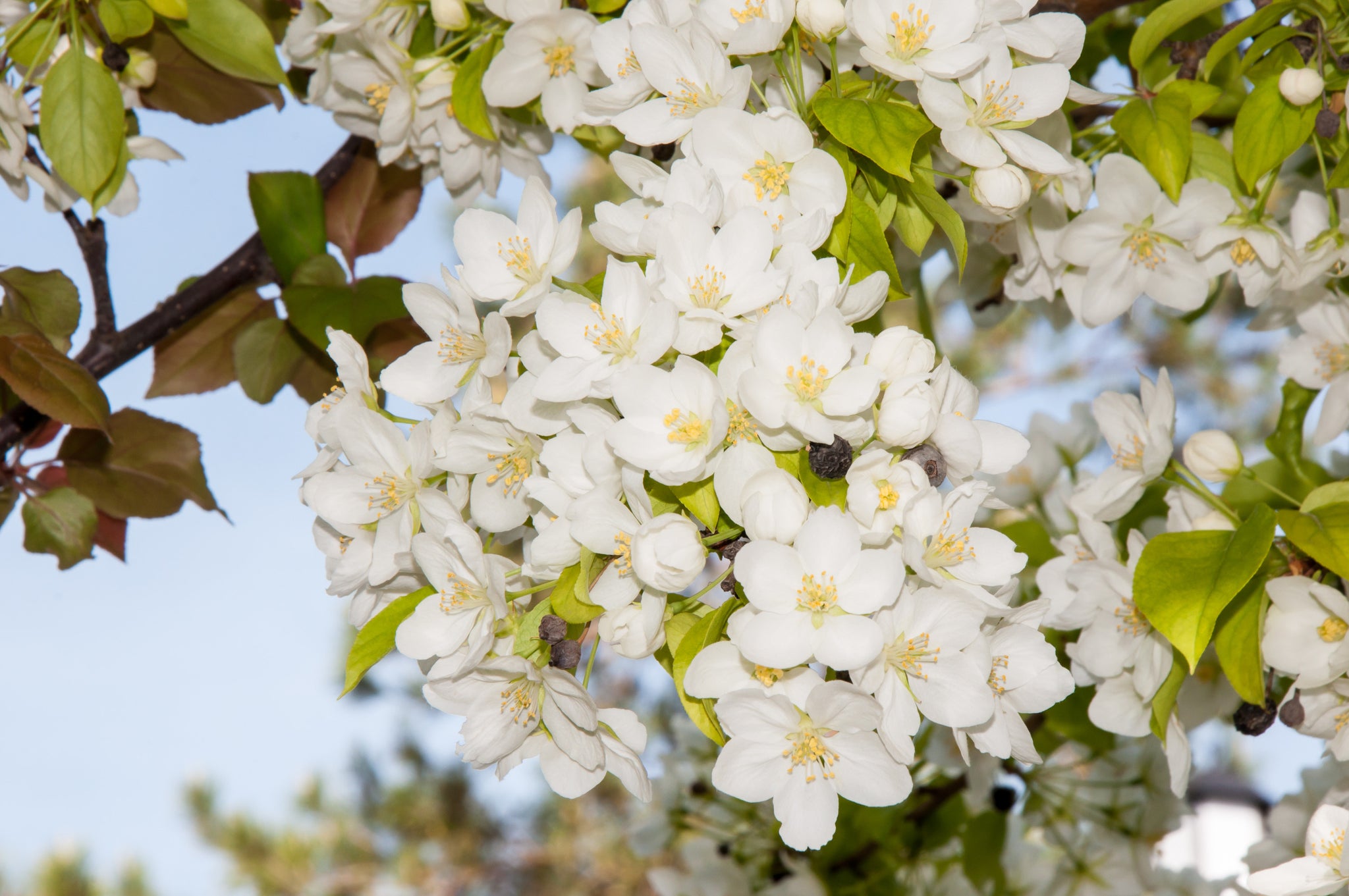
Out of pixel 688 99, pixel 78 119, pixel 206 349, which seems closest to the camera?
pixel 688 99

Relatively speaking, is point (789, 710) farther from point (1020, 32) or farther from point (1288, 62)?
point (1288, 62)

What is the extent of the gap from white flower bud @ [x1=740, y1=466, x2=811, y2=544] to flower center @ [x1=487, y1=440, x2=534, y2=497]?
18cm

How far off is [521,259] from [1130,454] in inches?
28.1

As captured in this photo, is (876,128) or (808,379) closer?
(808,379)

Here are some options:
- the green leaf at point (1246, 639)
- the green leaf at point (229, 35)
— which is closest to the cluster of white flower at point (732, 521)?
the green leaf at point (1246, 639)

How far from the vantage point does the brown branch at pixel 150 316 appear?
4.23 ft

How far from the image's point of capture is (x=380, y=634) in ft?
2.77

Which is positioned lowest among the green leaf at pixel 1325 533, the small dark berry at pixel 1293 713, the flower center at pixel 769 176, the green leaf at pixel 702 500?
the small dark berry at pixel 1293 713

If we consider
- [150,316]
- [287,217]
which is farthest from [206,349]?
[287,217]

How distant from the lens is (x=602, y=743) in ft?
2.58

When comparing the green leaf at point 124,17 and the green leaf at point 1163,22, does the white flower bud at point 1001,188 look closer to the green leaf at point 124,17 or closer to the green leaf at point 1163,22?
the green leaf at point 1163,22

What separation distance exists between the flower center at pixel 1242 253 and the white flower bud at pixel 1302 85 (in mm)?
162

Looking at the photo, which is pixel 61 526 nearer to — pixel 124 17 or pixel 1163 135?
pixel 124 17

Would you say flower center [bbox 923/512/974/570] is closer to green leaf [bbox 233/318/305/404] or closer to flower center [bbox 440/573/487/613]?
flower center [bbox 440/573/487/613]
